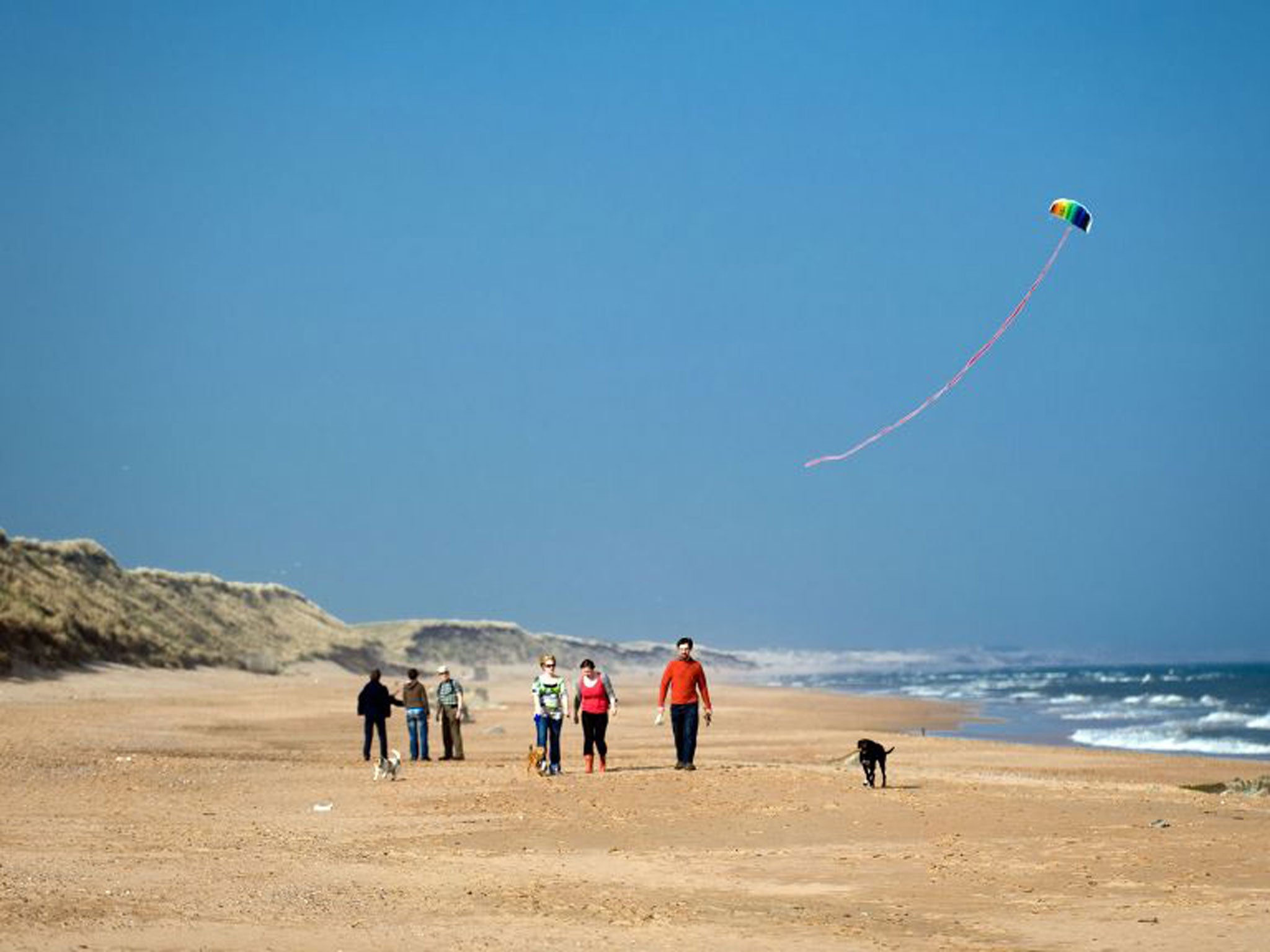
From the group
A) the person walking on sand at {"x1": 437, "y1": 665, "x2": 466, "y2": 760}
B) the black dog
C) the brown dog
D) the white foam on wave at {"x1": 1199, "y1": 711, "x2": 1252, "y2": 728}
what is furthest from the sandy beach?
the white foam on wave at {"x1": 1199, "y1": 711, "x2": 1252, "y2": 728}

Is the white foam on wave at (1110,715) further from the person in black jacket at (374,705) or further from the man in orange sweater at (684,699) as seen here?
the man in orange sweater at (684,699)

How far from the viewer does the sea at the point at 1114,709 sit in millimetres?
37781

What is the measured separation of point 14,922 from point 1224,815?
38.7ft

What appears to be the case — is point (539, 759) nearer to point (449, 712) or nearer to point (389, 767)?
point (389, 767)

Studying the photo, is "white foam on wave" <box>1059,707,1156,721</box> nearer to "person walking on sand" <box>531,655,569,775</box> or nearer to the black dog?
"person walking on sand" <box>531,655,569,775</box>

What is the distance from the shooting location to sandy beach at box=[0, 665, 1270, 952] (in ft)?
32.7

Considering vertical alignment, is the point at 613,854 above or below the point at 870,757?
below

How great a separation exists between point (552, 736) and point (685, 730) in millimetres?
1706

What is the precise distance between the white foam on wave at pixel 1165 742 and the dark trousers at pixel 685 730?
1554 cm

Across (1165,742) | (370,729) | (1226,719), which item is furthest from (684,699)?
(1226,719)

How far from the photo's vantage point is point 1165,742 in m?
37.5

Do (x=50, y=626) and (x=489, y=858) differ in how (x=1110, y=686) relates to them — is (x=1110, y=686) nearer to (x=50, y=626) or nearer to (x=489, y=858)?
(x=50, y=626)

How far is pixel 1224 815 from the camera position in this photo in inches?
653

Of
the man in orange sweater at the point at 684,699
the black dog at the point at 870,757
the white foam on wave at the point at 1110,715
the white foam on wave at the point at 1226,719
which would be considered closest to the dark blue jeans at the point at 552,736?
the man in orange sweater at the point at 684,699
